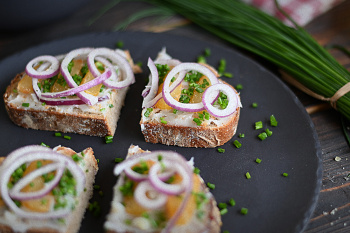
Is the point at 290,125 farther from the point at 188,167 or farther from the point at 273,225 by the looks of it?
the point at 188,167

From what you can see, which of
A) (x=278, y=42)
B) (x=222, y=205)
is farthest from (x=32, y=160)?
(x=278, y=42)

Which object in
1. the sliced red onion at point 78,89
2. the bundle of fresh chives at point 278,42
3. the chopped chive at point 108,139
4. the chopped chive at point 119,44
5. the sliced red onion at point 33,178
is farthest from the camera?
the chopped chive at point 119,44

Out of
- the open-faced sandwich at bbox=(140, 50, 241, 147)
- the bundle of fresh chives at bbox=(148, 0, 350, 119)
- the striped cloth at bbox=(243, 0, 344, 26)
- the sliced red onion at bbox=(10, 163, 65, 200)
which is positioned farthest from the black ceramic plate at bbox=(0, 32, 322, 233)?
the striped cloth at bbox=(243, 0, 344, 26)

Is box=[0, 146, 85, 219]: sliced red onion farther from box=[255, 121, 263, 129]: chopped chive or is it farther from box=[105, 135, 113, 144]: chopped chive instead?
box=[255, 121, 263, 129]: chopped chive

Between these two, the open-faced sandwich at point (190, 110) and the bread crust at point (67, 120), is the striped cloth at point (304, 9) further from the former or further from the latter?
the bread crust at point (67, 120)

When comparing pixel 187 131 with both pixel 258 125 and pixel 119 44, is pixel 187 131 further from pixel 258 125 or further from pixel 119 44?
pixel 119 44

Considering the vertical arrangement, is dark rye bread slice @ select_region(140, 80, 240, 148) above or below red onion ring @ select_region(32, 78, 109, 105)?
above

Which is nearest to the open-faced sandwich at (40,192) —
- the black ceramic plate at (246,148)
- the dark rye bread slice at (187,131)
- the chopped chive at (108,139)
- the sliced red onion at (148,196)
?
the black ceramic plate at (246,148)
